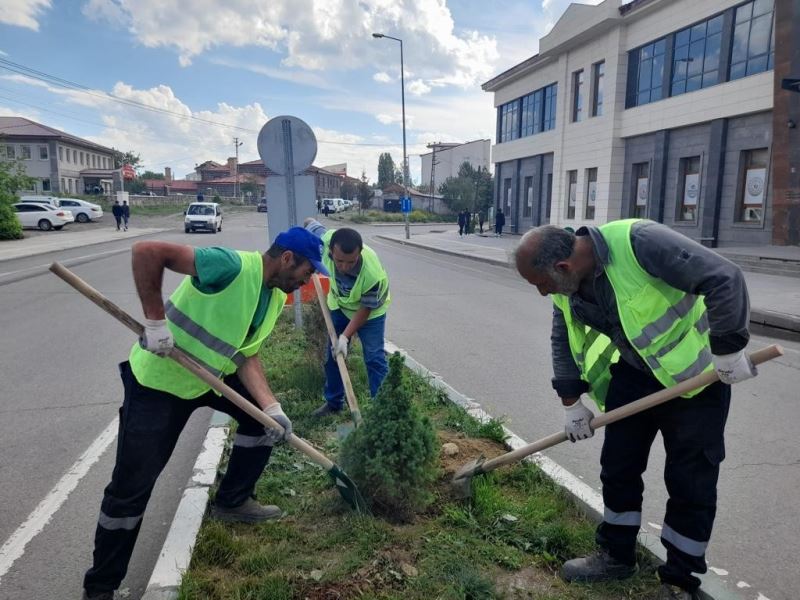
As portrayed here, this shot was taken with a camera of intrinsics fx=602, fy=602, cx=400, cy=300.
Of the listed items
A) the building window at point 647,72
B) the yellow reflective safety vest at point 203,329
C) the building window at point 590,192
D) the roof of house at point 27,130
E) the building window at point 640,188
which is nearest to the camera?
the yellow reflective safety vest at point 203,329

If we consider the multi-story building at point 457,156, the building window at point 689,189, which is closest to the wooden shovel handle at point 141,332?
the building window at point 689,189

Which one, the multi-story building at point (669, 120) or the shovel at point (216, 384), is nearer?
the shovel at point (216, 384)

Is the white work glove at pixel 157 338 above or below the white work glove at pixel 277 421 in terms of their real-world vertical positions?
above

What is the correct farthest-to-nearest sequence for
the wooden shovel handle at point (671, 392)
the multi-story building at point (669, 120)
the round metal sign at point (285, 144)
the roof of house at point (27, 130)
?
the roof of house at point (27, 130), the multi-story building at point (669, 120), the round metal sign at point (285, 144), the wooden shovel handle at point (671, 392)

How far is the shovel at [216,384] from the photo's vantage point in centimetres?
251

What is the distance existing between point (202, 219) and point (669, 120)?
21.7 metres

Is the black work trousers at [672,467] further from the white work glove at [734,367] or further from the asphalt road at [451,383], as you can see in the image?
the asphalt road at [451,383]

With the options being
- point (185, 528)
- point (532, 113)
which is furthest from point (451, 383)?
point (532, 113)

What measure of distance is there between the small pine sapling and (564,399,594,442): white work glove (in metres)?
0.69

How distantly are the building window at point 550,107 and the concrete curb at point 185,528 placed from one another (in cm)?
2750

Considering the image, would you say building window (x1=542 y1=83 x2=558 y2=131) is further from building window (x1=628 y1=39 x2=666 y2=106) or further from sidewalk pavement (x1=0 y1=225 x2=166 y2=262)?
sidewalk pavement (x1=0 y1=225 x2=166 y2=262)

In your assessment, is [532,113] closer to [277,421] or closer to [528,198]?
[528,198]

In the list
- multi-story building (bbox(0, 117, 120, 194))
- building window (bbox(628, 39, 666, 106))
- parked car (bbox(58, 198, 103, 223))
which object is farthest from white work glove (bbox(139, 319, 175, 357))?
multi-story building (bbox(0, 117, 120, 194))

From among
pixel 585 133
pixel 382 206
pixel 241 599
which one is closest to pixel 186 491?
pixel 241 599
